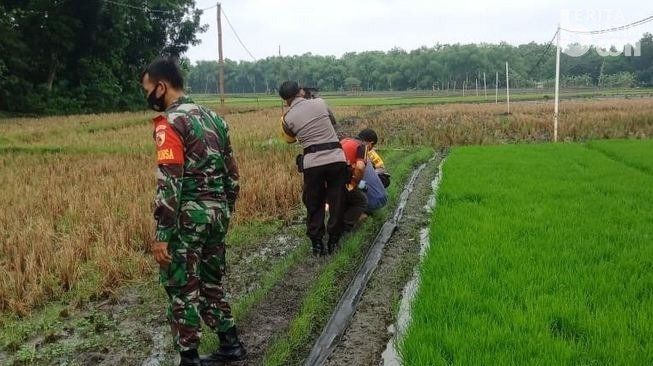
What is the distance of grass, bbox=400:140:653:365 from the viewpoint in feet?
8.89

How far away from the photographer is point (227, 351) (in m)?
2.98

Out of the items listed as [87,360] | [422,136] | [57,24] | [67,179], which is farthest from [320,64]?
[87,360]

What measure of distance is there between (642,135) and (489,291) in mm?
14451

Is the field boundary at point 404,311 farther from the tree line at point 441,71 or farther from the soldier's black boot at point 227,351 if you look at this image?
the tree line at point 441,71

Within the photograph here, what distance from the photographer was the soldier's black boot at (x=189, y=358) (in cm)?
277

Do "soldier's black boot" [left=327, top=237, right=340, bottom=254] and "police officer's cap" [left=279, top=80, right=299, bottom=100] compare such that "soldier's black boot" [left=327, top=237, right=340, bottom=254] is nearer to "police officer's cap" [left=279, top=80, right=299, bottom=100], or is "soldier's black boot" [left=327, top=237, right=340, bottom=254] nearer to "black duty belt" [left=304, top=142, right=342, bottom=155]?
"black duty belt" [left=304, top=142, right=342, bottom=155]

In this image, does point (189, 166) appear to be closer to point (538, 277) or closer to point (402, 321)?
point (402, 321)

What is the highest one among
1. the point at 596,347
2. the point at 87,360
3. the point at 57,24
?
the point at 57,24

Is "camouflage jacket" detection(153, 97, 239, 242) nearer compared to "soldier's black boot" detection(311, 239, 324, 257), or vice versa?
"camouflage jacket" detection(153, 97, 239, 242)

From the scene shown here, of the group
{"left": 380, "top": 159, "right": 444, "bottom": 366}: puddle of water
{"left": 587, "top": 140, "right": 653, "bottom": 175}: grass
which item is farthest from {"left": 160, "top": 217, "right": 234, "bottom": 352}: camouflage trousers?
{"left": 587, "top": 140, "right": 653, "bottom": 175}: grass

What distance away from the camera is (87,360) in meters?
3.06

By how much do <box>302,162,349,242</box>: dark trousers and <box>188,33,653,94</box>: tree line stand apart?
69.0m

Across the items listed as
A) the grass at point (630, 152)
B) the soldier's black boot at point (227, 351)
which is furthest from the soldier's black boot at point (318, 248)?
the grass at point (630, 152)

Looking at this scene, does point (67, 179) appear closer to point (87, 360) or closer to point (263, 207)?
point (263, 207)
